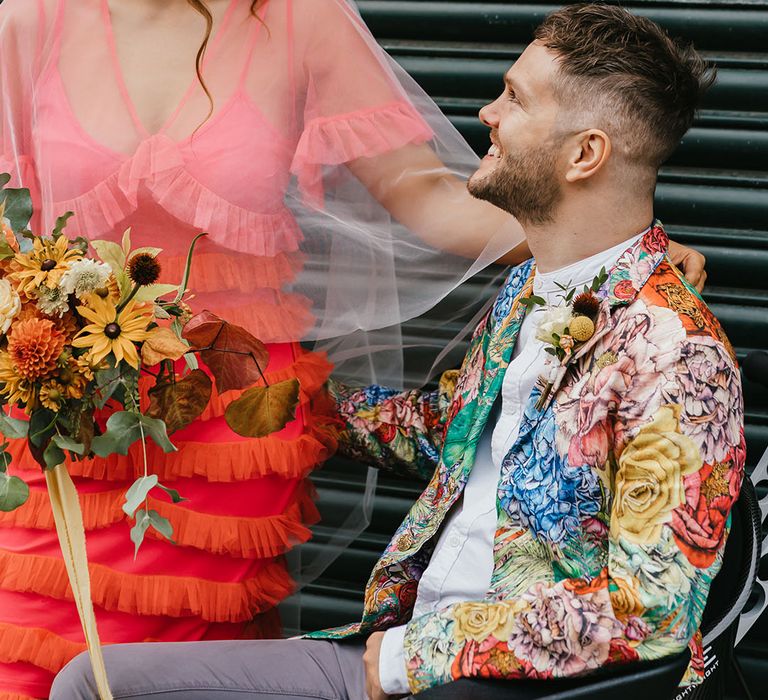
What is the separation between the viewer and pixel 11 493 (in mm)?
1896

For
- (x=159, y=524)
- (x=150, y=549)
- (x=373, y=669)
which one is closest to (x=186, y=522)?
(x=150, y=549)

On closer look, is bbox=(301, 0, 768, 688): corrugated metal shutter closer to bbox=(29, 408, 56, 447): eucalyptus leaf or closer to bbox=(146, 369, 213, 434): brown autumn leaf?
bbox=(146, 369, 213, 434): brown autumn leaf

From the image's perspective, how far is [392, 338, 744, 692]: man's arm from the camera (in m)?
1.73

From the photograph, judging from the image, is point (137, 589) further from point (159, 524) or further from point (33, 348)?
point (33, 348)

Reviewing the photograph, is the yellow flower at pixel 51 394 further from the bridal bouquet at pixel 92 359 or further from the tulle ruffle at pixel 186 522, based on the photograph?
the tulle ruffle at pixel 186 522

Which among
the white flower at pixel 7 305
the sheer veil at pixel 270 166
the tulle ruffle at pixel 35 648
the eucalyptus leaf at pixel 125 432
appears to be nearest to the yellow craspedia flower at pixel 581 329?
the sheer veil at pixel 270 166

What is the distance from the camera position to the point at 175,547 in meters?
2.21

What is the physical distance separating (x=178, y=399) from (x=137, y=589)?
1.58 ft

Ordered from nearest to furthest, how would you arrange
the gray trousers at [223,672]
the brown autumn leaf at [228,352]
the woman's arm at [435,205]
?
1. the brown autumn leaf at [228,352]
2. the gray trousers at [223,672]
3. the woman's arm at [435,205]

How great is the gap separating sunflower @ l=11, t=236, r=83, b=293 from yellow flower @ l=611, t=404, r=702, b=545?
1.02 m

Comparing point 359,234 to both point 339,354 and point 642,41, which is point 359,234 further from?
→ point 642,41

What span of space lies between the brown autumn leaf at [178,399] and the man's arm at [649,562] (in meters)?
0.66

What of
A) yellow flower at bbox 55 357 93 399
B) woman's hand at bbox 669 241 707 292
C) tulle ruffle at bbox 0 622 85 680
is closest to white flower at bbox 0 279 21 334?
yellow flower at bbox 55 357 93 399

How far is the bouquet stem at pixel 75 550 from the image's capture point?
1.89 meters
